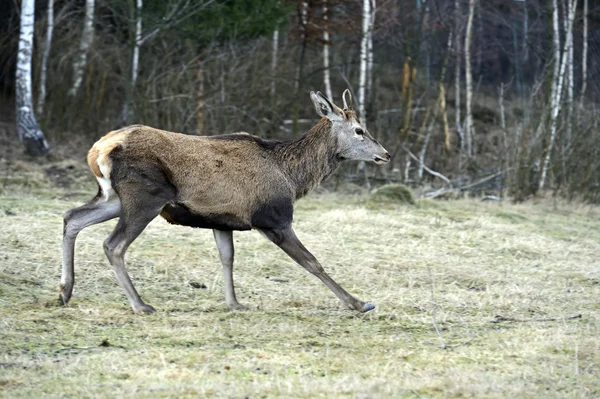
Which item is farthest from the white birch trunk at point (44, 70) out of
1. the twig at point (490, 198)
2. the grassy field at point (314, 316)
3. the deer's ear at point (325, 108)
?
the deer's ear at point (325, 108)

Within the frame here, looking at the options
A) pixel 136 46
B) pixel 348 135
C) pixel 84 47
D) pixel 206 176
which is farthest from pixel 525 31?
pixel 206 176

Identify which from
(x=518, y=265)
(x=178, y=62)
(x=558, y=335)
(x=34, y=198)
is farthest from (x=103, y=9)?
(x=558, y=335)

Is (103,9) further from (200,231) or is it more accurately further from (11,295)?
(11,295)

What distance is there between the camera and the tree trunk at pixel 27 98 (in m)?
16.9

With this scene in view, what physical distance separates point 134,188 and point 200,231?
13.0 feet

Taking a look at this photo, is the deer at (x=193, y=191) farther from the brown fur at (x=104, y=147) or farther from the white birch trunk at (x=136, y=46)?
the white birch trunk at (x=136, y=46)

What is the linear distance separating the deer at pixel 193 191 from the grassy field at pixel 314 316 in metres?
0.37

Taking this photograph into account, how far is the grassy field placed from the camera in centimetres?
526

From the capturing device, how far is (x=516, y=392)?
16.8ft

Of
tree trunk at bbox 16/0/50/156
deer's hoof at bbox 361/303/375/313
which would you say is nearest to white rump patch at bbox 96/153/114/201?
deer's hoof at bbox 361/303/375/313

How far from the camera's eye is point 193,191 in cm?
721

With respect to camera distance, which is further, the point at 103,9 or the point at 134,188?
the point at 103,9

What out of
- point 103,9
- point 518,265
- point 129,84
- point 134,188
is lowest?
point 518,265

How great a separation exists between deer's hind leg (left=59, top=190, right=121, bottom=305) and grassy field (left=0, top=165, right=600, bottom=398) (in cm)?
17
